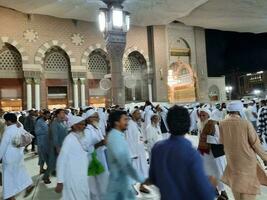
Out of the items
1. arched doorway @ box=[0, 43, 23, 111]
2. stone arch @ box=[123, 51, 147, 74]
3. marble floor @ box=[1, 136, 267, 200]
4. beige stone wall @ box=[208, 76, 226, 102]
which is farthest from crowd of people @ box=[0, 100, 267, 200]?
beige stone wall @ box=[208, 76, 226, 102]

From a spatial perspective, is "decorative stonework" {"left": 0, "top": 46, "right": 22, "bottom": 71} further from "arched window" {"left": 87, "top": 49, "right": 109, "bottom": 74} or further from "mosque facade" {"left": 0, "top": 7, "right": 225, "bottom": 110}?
"arched window" {"left": 87, "top": 49, "right": 109, "bottom": 74}

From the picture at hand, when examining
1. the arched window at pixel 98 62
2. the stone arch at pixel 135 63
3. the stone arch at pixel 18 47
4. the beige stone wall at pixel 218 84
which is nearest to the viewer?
the stone arch at pixel 18 47

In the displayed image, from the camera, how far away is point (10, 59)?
51.8 ft

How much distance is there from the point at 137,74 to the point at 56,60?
15.2 feet

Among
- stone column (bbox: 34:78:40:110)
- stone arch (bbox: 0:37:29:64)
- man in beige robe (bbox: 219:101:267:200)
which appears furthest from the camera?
stone column (bbox: 34:78:40:110)

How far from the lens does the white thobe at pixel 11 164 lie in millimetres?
4883

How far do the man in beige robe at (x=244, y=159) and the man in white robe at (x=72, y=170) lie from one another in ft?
5.04

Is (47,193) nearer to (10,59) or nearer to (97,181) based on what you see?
(97,181)

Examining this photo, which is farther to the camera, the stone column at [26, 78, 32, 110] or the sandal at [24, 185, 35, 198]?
the stone column at [26, 78, 32, 110]

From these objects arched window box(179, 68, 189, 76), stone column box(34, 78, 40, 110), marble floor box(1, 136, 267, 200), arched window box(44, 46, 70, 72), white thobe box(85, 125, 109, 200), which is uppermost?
arched window box(44, 46, 70, 72)

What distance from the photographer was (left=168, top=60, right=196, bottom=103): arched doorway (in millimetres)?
20234

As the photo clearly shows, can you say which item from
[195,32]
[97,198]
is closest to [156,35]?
[195,32]

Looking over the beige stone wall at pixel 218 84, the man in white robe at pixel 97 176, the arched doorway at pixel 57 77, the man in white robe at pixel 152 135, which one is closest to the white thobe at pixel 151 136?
the man in white robe at pixel 152 135

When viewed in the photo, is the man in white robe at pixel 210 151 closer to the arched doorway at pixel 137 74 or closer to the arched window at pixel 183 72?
the arched doorway at pixel 137 74
